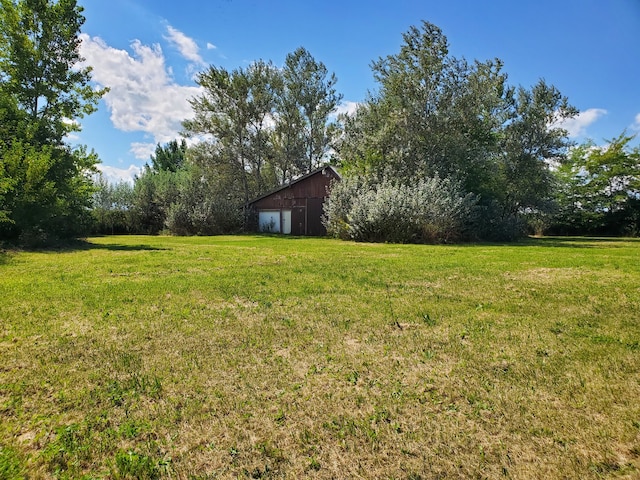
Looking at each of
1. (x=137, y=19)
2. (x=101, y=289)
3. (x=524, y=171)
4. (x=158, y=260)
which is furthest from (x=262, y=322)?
(x=524, y=171)

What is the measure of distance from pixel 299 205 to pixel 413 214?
12.5 meters

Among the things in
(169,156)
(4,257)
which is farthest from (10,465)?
(169,156)

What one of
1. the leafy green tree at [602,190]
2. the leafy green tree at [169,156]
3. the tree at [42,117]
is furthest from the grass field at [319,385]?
the leafy green tree at [169,156]

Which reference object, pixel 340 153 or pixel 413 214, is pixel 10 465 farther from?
pixel 340 153

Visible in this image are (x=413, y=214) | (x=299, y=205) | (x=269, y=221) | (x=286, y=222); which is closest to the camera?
(x=413, y=214)

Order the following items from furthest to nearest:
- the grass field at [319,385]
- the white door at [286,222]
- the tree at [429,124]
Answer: the white door at [286,222] < the tree at [429,124] < the grass field at [319,385]

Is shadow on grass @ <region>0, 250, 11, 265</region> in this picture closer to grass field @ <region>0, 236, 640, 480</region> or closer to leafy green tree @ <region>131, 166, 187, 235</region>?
grass field @ <region>0, 236, 640, 480</region>

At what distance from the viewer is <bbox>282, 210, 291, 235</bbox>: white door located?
27.1m

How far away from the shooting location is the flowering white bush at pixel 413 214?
15227 millimetres

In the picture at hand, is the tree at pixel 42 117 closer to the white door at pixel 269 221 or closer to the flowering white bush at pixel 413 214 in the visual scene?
the flowering white bush at pixel 413 214

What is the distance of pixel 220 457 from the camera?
1745 mm

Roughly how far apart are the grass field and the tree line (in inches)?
371

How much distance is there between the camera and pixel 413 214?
49.8 ft

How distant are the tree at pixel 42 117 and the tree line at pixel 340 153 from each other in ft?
0.14
